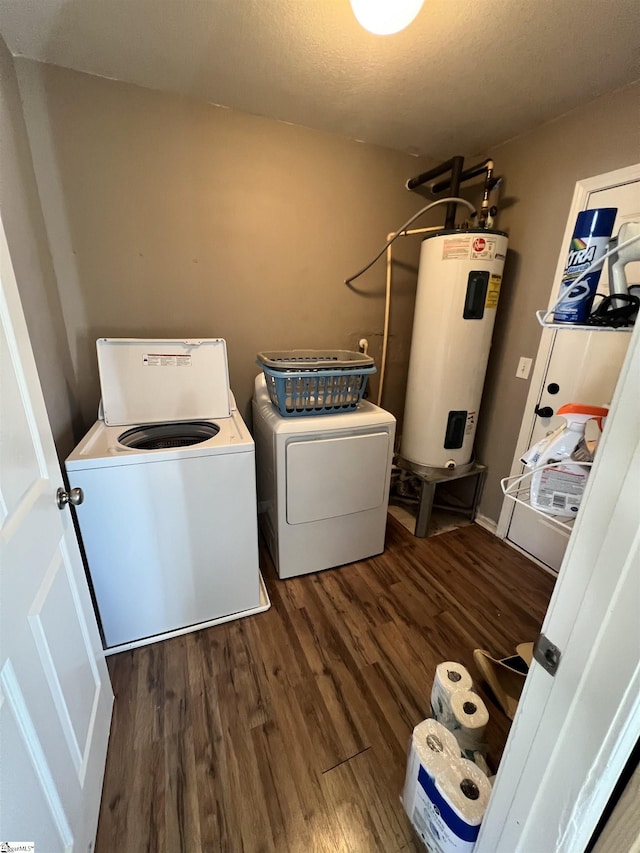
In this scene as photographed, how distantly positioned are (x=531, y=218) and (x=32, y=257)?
2.51m

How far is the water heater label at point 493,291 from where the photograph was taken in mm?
1958

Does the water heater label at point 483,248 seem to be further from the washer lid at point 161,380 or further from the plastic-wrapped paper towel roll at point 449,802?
the plastic-wrapped paper towel roll at point 449,802

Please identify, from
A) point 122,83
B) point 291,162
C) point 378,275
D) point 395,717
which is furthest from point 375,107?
point 395,717

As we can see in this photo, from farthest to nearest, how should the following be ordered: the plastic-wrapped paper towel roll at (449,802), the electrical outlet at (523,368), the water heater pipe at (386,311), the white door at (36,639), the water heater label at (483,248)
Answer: the water heater pipe at (386,311) → the electrical outlet at (523,368) → the water heater label at (483,248) → the plastic-wrapped paper towel roll at (449,802) → the white door at (36,639)

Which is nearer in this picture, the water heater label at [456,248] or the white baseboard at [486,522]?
the water heater label at [456,248]

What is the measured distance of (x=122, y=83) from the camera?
161 cm

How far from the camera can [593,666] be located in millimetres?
471

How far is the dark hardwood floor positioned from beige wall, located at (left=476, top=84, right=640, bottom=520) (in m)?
0.90

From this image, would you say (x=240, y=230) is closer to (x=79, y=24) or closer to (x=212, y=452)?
(x=79, y=24)

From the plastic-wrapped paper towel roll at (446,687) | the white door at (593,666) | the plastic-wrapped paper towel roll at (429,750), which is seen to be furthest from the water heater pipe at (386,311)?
the white door at (593,666)

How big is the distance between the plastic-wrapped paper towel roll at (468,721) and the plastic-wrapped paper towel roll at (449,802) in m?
0.12

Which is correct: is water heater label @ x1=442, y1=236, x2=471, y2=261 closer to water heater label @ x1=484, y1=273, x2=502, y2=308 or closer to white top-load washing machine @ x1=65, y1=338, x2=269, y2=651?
water heater label @ x1=484, y1=273, x2=502, y2=308

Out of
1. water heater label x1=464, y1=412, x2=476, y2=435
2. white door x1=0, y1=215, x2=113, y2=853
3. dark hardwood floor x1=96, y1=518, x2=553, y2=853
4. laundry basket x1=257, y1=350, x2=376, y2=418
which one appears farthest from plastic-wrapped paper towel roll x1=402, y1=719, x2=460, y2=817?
water heater label x1=464, y1=412, x2=476, y2=435

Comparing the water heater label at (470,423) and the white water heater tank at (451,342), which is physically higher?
the white water heater tank at (451,342)
